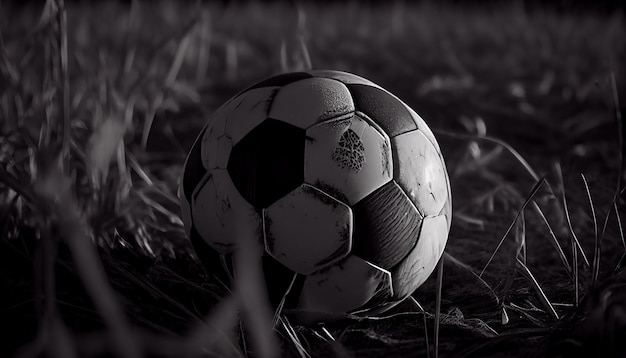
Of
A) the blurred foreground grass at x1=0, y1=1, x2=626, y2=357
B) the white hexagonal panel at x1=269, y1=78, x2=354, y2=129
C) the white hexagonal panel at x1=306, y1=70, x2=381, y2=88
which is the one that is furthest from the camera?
the white hexagonal panel at x1=306, y1=70, x2=381, y2=88

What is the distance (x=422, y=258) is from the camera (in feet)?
4.42

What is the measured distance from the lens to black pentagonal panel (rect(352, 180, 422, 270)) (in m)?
1.27

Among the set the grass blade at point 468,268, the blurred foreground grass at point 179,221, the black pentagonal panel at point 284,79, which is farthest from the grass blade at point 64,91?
the grass blade at point 468,268

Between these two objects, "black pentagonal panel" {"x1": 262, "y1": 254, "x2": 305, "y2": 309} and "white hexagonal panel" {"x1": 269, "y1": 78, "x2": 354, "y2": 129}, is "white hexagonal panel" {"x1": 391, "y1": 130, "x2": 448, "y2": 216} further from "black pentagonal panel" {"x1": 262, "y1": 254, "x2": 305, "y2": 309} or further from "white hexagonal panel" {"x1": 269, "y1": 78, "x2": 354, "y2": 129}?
"black pentagonal panel" {"x1": 262, "y1": 254, "x2": 305, "y2": 309}

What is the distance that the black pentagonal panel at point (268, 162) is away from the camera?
4.17 ft

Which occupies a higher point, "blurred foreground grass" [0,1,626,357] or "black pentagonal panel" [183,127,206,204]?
"black pentagonal panel" [183,127,206,204]

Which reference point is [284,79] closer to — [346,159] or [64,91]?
[346,159]

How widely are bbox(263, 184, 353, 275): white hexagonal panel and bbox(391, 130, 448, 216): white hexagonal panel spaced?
149 millimetres

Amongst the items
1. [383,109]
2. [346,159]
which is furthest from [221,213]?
[383,109]

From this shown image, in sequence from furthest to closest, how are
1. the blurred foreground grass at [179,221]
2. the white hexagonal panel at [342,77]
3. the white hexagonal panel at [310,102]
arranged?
the white hexagonal panel at [342,77] < the white hexagonal panel at [310,102] < the blurred foreground grass at [179,221]

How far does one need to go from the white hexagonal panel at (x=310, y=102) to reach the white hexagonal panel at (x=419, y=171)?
0.46 feet

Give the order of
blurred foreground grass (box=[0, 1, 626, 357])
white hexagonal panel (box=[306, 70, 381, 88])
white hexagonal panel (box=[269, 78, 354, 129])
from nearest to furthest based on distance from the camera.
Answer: blurred foreground grass (box=[0, 1, 626, 357]), white hexagonal panel (box=[269, 78, 354, 129]), white hexagonal panel (box=[306, 70, 381, 88])

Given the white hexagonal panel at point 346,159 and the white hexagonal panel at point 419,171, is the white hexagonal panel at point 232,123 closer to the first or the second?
the white hexagonal panel at point 346,159

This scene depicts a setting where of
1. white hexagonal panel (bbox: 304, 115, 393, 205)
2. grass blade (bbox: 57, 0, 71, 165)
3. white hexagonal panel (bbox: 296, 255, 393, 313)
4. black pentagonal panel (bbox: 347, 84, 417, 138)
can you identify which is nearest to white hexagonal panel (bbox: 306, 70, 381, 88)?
black pentagonal panel (bbox: 347, 84, 417, 138)
